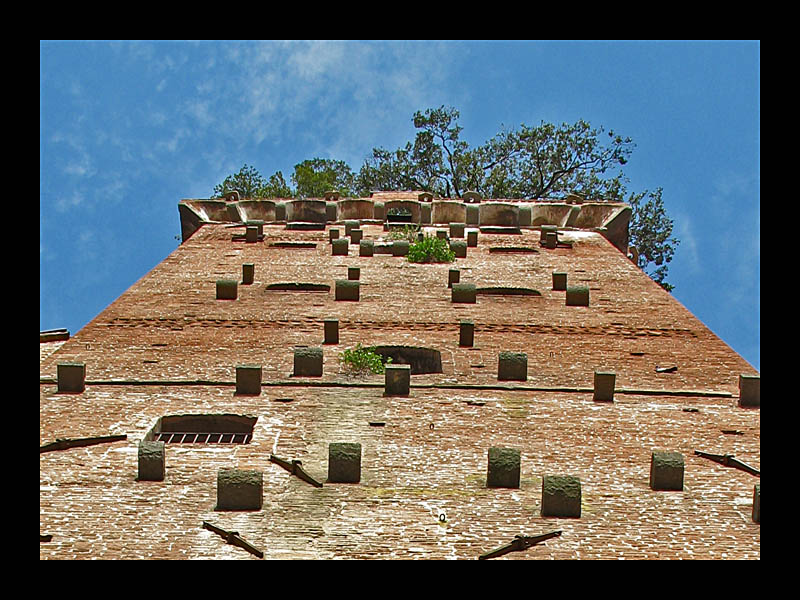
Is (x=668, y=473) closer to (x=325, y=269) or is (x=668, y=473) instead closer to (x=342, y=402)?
(x=342, y=402)

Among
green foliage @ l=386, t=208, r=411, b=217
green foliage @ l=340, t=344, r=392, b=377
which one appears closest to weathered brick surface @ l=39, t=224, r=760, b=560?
green foliage @ l=340, t=344, r=392, b=377

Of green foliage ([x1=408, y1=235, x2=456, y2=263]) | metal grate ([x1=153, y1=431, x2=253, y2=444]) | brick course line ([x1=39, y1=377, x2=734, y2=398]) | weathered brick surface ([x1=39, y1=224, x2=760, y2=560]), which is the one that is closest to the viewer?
weathered brick surface ([x1=39, y1=224, x2=760, y2=560])

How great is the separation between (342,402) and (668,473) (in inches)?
200

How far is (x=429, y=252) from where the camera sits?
97.9ft

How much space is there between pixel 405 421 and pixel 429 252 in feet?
43.5

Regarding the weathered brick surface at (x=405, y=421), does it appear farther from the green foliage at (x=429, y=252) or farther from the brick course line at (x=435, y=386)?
the green foliage at (x=429, y=252)

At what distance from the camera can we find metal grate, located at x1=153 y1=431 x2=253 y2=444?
16531 mm

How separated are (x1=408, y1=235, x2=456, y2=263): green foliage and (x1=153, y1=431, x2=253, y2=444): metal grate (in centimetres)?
1330

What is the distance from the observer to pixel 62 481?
47.0 feet

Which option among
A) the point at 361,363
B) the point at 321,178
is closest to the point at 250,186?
the point at 321,178

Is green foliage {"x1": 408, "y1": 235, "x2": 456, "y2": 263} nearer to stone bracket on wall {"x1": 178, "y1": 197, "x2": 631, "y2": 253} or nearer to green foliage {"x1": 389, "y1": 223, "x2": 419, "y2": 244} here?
green foliage {"x1": 389, "y1": 223, "x2": 419, "y2": 244}

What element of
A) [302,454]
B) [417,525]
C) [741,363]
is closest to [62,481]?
[302,454]

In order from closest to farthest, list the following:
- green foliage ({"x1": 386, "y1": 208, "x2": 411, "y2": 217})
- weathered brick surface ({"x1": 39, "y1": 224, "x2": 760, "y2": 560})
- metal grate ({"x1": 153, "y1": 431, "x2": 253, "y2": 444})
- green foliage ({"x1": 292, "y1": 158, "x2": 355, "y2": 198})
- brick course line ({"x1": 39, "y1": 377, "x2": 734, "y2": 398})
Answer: weathered brick surface ({"x1": 39, "y1": 224, "x2": 760, "y2": 560})
metal grate ({"x1": 153, "y1": 431, "x2": 253, "y2": 444})
brick course line ({"x1": 39, "y1": 377, "x2": 734, "y2": 398})
green foliage ({"x1": 386, "y1": 208, "x2": 411, "y2": 217})
green foliage ({"x1": 292, "y1": 158, "x2": 355, "y2": 198})

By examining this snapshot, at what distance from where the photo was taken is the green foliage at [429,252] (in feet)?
97.1
